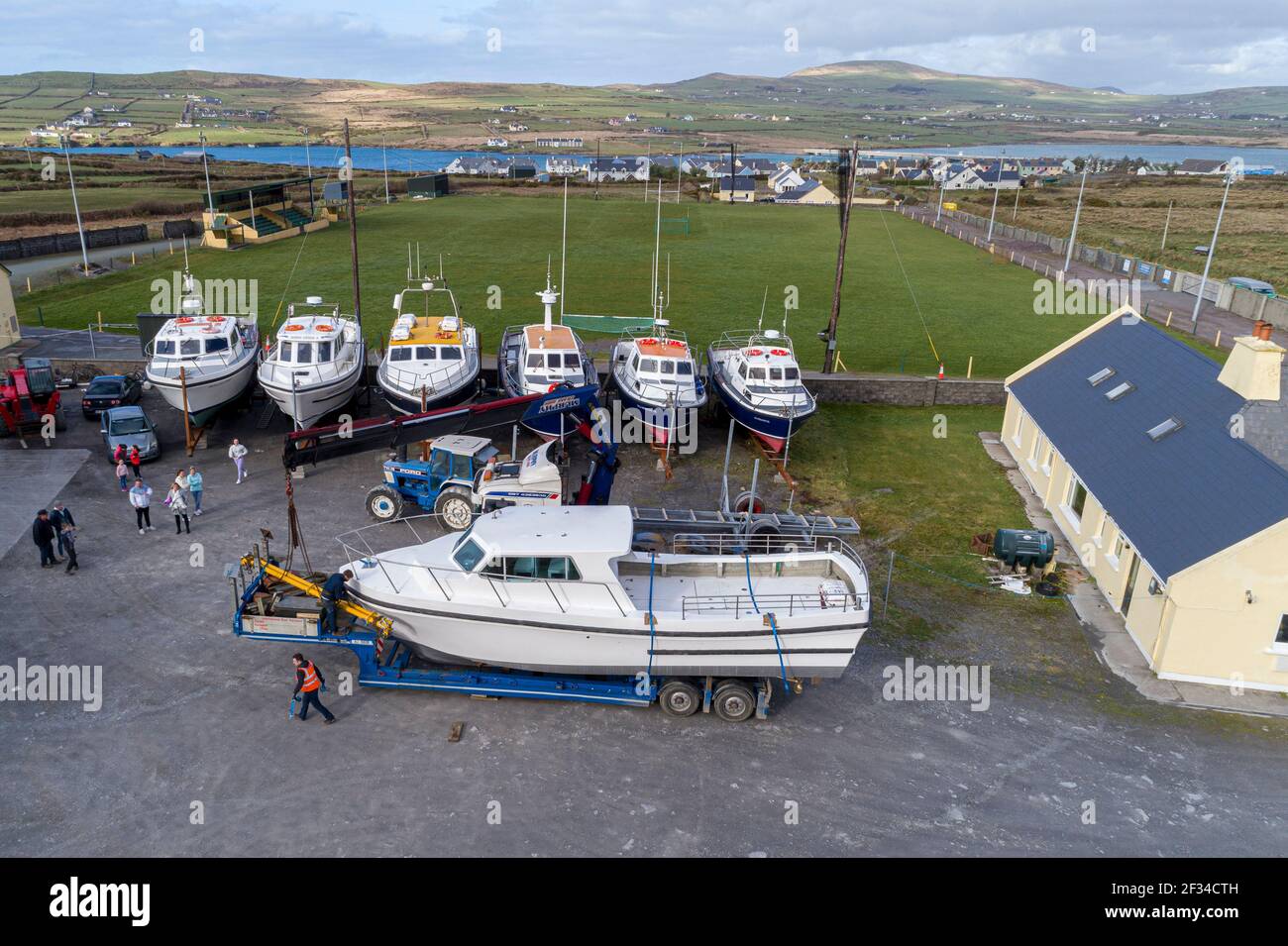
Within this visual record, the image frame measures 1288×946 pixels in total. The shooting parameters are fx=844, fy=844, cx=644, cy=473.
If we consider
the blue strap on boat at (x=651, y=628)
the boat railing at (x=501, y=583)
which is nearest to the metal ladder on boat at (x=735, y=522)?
the blue strap on boat at (x=651, y=628)

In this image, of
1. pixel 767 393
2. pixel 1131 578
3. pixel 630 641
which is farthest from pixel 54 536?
pixel 1131 578

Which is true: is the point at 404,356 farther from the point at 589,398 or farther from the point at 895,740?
the point at 895,740

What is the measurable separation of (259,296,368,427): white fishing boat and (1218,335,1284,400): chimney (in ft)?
71.2

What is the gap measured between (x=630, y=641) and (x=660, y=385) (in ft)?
41.5

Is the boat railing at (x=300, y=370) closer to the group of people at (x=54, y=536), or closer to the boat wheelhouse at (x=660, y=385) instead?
the group of people at (x=54, y=536)

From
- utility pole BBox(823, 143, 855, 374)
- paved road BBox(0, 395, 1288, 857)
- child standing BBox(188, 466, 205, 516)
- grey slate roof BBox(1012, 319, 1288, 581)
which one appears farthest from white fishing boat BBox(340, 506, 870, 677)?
utility pole BBox(823, 143, 855, 374)

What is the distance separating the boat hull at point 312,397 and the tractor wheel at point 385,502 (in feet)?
16.0

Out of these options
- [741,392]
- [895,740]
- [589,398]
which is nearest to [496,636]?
[895,740]

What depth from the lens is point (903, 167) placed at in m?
142

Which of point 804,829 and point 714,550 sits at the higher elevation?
point 714,550

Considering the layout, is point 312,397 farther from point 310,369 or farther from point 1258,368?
point 1258,368

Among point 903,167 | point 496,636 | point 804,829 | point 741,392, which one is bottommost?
point 804,829

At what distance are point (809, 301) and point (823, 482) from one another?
23534 mm

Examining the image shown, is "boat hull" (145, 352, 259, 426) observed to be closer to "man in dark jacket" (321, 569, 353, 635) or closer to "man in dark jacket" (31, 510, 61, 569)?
"man in dark jacket" (31, 510, 61, 569)
